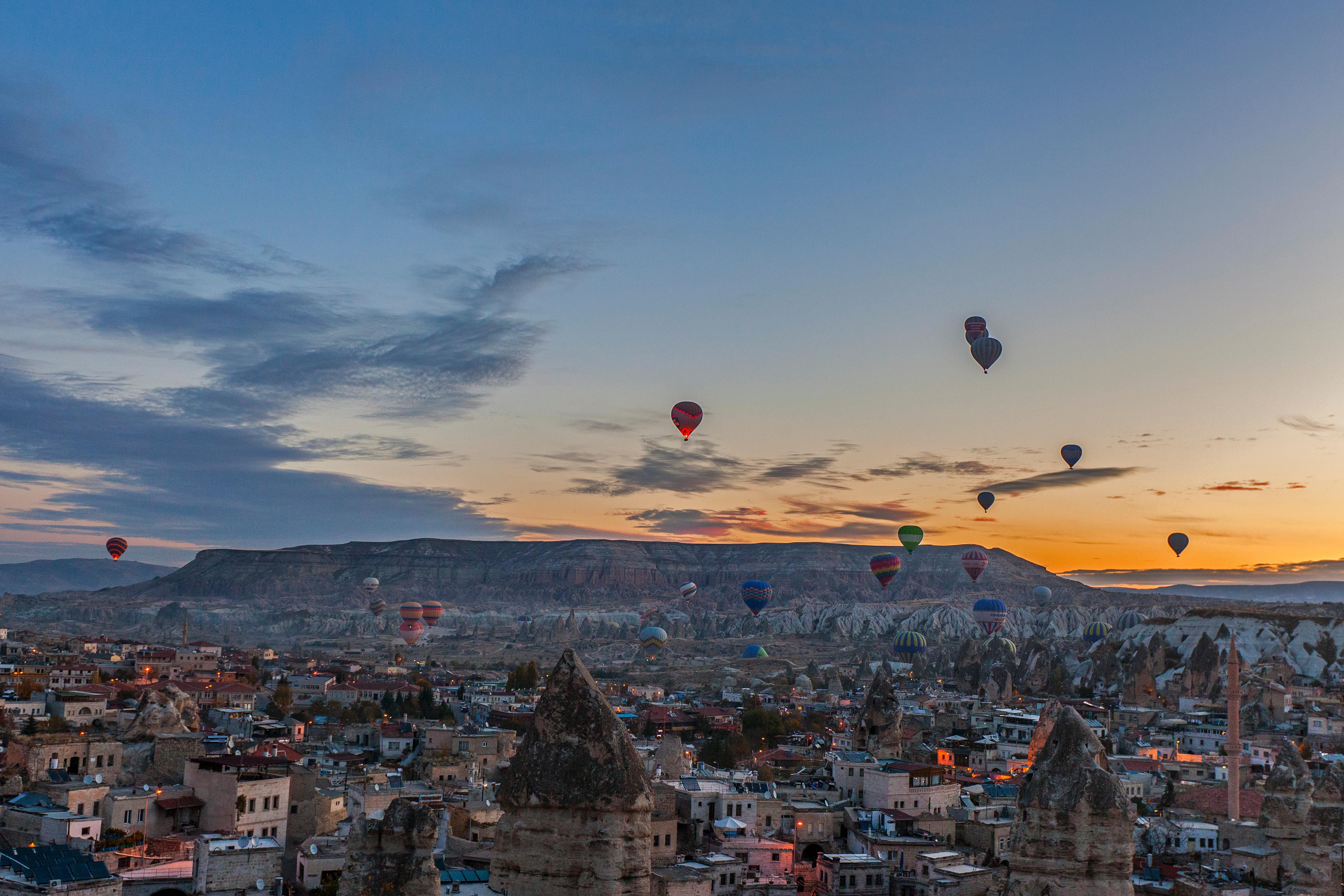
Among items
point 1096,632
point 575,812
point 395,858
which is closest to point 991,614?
point 1096,632

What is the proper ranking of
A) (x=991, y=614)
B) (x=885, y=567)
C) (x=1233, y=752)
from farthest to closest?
(x=991, y=614)
(x=885, y=567)
(x=1233, y=752)

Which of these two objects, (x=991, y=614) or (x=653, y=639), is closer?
(x=991, y=614)

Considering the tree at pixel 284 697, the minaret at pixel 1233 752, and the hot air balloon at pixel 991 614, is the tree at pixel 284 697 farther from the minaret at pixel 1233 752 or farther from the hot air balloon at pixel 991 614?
the hot air balloon at pixel 991 614

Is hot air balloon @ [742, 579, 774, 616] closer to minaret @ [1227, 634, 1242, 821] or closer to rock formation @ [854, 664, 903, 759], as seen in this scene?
rock formation @ [854, 664, 903, 759]

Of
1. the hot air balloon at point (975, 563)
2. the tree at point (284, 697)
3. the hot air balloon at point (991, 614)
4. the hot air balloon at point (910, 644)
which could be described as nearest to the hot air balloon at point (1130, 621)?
the hot air balloon at point (910, 644)

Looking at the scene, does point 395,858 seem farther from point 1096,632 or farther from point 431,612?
point 1096,632

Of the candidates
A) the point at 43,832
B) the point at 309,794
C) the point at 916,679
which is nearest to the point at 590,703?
the point at 43,832
